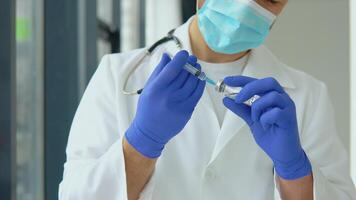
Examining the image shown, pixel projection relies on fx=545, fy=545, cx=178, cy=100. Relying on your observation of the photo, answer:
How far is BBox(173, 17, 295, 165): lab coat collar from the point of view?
3.89ft

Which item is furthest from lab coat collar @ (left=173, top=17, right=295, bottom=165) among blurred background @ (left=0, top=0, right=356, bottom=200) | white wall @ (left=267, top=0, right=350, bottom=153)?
white wall @ (left=267, top=0, right=350, bottom=153)

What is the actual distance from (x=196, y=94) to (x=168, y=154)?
0.23 metres

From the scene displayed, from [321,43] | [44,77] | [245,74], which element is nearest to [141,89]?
[245,74]

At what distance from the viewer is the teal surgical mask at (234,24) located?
1.15 meters

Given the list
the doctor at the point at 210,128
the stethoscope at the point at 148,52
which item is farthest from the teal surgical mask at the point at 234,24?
the stethoscope at the point at 148,52

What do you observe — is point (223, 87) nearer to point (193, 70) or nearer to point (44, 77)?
point (193, 70)

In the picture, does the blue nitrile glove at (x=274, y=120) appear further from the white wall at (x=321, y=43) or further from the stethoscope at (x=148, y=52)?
the white wall at (x=321, y=43)

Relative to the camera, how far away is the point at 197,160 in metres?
1.19

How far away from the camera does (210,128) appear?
4.01ft

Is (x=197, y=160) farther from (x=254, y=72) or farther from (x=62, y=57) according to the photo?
(x=62, y=57)

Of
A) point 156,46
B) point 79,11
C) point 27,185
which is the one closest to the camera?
point 156,46

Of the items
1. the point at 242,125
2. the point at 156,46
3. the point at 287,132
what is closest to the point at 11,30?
the point at 156,46

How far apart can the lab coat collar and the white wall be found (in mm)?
3010

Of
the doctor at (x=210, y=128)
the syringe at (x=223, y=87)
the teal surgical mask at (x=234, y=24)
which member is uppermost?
the teal surgical mask at (x=234, y=24)
